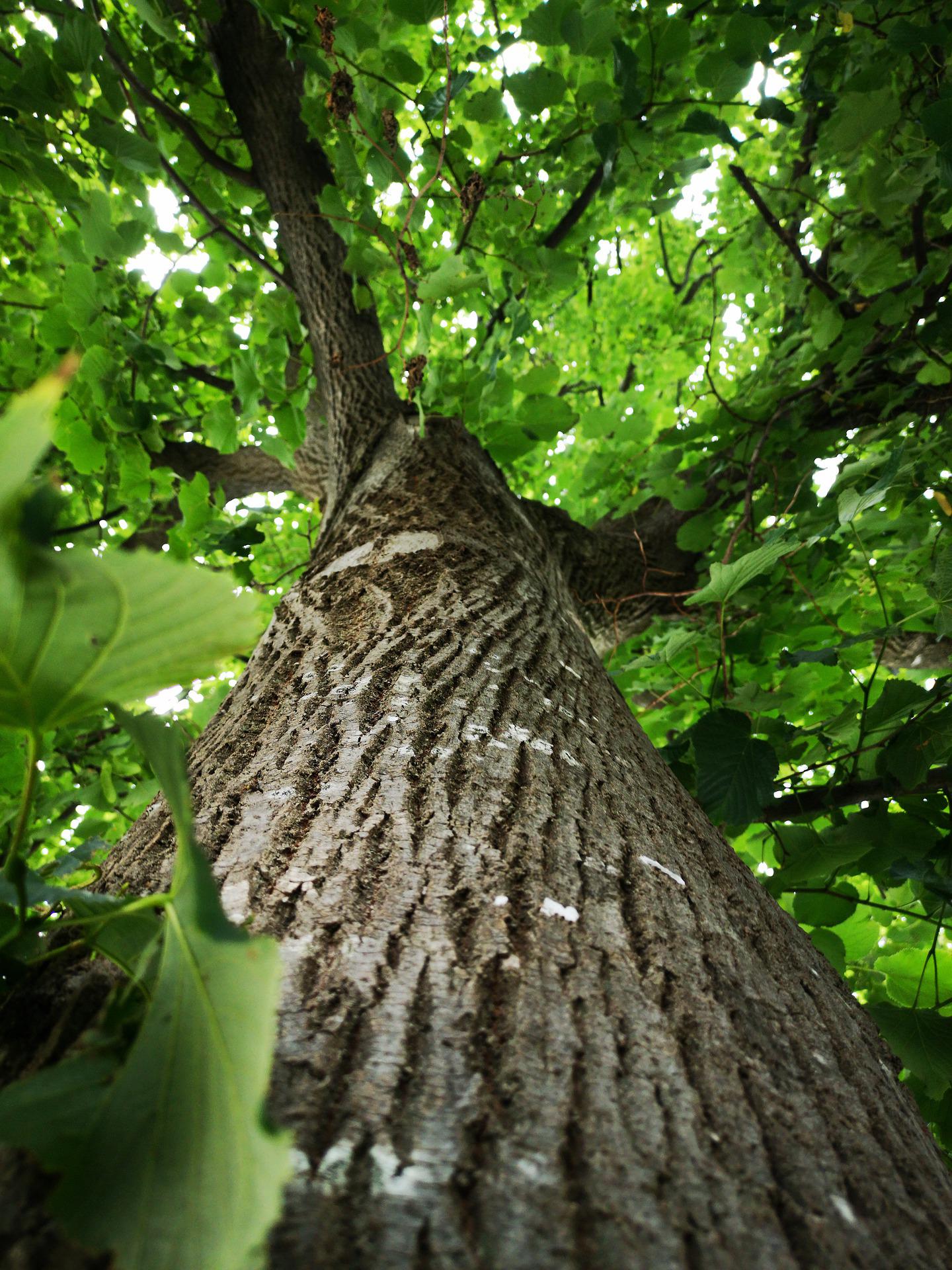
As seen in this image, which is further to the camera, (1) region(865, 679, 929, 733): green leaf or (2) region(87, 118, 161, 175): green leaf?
(2) region(87, 118, 161, 175): green leaf

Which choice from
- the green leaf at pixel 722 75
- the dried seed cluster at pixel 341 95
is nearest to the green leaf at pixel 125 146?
the dried seed cluster at pixel 341 95

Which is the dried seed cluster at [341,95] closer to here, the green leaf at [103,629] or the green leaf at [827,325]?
the green leaf at [827,325]

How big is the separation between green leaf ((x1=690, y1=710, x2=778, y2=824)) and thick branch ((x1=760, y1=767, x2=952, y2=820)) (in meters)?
0.32

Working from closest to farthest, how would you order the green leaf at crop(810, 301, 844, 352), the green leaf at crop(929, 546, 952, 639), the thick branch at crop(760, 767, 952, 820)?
1. the green leaf at crop(929, 546, 952, 639)
2. the thick branch at crop(760, 767, 952, 820)
3. the green leaf at crop(810, 301, 844, 352)

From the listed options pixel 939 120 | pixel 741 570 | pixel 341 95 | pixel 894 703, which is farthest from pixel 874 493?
pixel 341 95

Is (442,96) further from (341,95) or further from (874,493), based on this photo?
(874,493)

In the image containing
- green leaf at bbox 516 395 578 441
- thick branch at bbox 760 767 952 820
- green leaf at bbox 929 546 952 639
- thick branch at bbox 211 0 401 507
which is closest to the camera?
green leaf at bbox 929 546 952 639

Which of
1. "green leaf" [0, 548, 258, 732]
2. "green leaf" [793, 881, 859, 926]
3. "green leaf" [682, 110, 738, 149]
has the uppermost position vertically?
"green leaf" [682, 110, 738, 149]

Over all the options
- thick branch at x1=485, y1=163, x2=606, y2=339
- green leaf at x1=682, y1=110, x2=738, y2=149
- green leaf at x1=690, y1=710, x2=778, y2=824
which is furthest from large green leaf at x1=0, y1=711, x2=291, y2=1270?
Result: thick branch at x1=485, y1=163, x2=606, y2=339

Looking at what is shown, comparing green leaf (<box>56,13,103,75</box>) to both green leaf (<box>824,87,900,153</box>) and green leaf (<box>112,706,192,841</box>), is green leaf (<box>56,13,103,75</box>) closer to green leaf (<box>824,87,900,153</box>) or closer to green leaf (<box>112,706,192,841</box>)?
green leaf (<box>824,87,900,153</box>)

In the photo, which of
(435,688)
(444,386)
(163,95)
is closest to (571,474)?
(444,386)

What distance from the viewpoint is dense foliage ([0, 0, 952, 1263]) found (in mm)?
1604

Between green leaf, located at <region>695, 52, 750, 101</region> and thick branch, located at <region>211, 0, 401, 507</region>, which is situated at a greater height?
thick branch, located at <region>211, 0, 401, 507</region>

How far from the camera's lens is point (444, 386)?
7.89 feet
